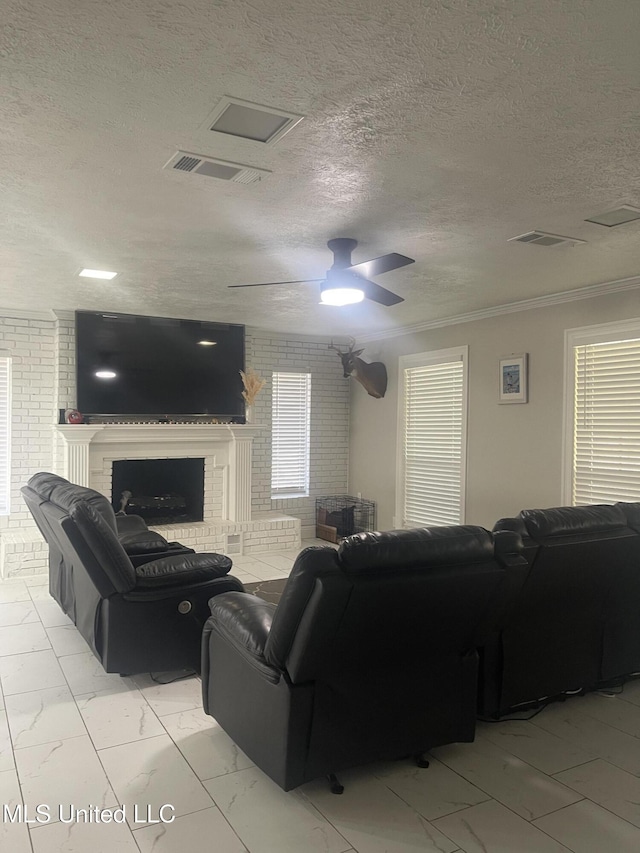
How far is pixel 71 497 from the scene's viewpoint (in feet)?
11.9

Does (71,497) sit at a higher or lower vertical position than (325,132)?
lower

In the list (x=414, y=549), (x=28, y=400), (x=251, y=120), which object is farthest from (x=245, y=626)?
(x=28, y=400)

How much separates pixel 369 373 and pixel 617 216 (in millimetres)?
4333

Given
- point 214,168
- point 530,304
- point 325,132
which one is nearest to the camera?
point 325,132

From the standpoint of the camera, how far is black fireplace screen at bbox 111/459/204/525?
7.02 m

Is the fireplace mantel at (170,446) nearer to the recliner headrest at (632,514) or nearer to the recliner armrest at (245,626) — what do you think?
the recliner armrest at (245,626)

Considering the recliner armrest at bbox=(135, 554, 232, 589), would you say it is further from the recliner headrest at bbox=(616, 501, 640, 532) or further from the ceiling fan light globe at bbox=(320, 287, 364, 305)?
the recliner headrest at bbox=(616, 501, 640, 532)

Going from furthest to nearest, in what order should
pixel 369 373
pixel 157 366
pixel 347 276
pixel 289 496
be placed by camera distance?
pixel 289 496, pixel 369 373, pixel 157 366, pixel 347 276

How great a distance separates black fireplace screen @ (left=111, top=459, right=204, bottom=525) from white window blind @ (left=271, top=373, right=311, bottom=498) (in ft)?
3.77

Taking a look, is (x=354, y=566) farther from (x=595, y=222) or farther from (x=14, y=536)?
(x=14, y=536)

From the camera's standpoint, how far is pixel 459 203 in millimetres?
3389

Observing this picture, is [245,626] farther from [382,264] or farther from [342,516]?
[342,516]

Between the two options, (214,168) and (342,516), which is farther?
(342,516)

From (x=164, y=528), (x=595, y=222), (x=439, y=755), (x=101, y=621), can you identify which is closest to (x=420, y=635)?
(x=439, y=755)
